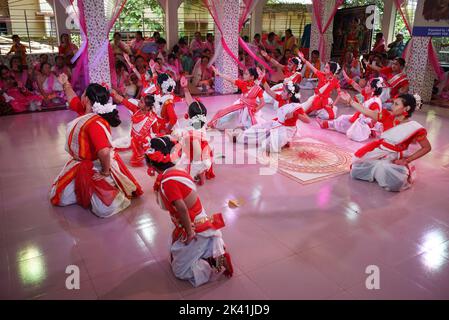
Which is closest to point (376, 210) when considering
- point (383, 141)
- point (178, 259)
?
point (383, 141)

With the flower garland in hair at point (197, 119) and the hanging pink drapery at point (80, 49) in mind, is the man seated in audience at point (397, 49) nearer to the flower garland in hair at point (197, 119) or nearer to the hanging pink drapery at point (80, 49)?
the hanging pink drapery at point (80, 49)

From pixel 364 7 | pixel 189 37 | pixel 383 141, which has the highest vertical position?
pixel 364 7

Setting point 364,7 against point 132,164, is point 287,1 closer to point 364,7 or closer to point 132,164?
point 364,7

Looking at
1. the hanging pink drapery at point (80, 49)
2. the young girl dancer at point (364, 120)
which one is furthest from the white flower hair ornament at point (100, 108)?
the hanging pink drapery at point (80, 49)

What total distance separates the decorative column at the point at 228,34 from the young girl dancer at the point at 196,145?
5.07m

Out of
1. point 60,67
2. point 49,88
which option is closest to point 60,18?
point 60,67

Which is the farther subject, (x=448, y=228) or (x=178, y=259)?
(x=448, y=228)

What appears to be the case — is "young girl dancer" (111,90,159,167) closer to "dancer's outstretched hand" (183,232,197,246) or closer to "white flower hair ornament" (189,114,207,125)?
"white flower hair ornament" (189,114,207,125)

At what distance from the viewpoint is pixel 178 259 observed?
255 centimetres

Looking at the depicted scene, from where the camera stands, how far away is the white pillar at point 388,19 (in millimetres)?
12259

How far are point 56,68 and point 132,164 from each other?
→ 14.0 feet

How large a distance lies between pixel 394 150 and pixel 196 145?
213 centimetres

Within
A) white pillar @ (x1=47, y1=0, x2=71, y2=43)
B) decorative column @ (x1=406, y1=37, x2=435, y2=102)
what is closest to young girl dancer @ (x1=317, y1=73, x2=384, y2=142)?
decorative column @ (x1=406, y1=37, x2=435, y2=102)

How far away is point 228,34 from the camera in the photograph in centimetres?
861
